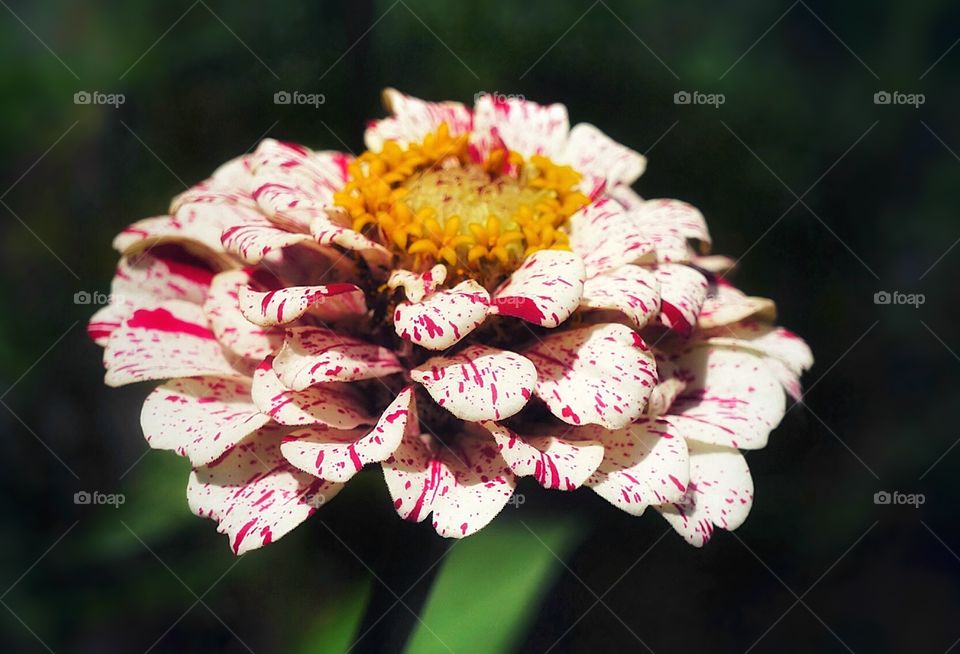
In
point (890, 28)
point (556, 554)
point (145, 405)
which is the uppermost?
point (890, 28)

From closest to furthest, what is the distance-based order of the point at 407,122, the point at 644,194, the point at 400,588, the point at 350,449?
the point at 350,449 < the point at 400,588 < the point at 407,122 < the point at 644,194

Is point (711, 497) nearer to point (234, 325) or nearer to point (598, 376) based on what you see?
point (598, 376)

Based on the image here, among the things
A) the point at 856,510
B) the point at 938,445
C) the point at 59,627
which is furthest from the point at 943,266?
the point at 59,627

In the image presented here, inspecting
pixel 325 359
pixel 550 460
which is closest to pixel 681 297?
pixel 550 460

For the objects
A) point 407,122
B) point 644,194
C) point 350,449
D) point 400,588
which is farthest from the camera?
point 644,194

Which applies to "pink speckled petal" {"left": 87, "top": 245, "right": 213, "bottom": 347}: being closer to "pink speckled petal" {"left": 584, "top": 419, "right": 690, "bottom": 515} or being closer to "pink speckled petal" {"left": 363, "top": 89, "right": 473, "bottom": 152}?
"pink speckled petal" {"left": 363, "top": 89, "right": 473, "bottom": 152}

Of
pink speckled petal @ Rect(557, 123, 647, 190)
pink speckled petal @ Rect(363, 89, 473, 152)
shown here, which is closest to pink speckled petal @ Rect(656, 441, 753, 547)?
pink speckled petal @ Rect(557, 123, 647, 190)

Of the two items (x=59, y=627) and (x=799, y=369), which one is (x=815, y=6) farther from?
(x=59, y=627)
